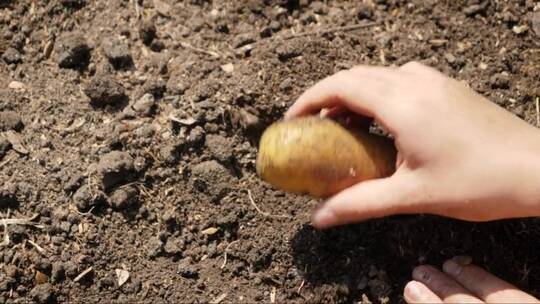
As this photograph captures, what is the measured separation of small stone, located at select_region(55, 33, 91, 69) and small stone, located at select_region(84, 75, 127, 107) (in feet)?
0.47

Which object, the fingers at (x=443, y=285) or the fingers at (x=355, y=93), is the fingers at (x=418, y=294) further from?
the fingers at (x=355, y=93)

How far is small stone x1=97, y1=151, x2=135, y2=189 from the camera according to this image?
2.48 meters

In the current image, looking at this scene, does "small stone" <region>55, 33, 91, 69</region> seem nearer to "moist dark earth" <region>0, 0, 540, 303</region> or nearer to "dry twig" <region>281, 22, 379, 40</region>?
"moist dark earth" <region>0, 0, 540, 303</region>

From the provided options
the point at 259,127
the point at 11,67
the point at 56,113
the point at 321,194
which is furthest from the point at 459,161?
the point at 11,67

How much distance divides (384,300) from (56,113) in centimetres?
140

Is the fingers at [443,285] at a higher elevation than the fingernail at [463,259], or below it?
below

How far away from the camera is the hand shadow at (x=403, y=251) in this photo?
246 cm

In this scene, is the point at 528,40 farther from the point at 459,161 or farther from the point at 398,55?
the point at 459,161

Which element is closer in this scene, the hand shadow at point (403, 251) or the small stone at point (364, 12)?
the hand shadow at point (403, 251)

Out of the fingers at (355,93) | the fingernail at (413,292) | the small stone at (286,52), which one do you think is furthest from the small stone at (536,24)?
the fingernail at (413,292)

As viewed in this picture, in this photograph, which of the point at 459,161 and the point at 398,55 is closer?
the point at 459,161

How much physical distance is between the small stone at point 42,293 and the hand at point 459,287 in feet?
4.07

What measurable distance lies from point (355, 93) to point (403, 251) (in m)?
0.62

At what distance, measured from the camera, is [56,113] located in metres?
2.64
